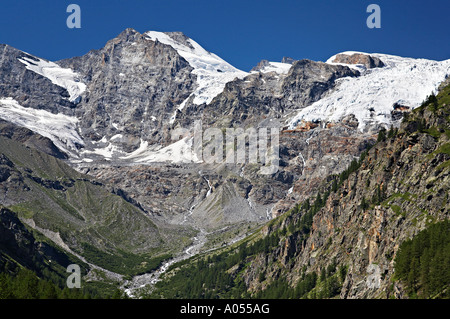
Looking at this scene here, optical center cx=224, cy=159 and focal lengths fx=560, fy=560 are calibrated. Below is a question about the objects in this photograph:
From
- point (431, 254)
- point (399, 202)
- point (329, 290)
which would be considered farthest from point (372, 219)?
point (431, 254)

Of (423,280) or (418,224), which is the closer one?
(423,280)

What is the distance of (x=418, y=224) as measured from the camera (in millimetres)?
155625

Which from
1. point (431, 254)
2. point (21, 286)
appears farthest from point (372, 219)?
point (21, 286)

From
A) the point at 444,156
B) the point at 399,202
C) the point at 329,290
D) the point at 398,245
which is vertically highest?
the point at 444,156

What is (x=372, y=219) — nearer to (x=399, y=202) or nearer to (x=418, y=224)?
(x=399, y=202)

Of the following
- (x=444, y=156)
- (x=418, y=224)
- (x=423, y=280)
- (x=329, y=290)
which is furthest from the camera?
(x=329, y=290)

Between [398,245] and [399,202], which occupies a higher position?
[399,202]
